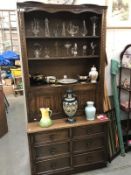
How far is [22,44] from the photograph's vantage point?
2.04 meters

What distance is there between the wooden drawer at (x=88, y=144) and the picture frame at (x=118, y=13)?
151 centimetres

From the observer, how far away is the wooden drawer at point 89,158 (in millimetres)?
2355

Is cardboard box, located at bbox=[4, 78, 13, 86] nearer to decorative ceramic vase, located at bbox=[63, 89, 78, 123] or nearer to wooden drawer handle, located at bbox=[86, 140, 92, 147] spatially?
decorative ceramic vase, located at bbox=[63, 89, 78, 123]

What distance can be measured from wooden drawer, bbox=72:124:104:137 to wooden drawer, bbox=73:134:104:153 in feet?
0.26

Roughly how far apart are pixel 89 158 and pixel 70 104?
2.51 ft

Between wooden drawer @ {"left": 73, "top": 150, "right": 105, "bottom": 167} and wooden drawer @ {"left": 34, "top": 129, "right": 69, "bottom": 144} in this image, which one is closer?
wooden drawer @ {"left": 34, "top": 129, "right": 69, "bottom": 144}

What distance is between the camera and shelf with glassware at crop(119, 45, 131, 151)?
2654mm

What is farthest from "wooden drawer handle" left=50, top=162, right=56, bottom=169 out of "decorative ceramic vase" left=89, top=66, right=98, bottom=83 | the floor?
"decorative ceramic vase" left=89, top=66, right=98, bottom=83

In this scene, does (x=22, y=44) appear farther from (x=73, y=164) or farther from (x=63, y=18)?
(x=73, y=164)

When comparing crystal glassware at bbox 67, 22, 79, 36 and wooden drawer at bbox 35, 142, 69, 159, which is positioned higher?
crystal glassware at bbox 67, 22, 79, 36

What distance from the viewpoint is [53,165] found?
2.29 m

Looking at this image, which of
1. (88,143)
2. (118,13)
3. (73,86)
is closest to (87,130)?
(88,143)

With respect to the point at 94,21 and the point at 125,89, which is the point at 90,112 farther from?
the point at 94,21

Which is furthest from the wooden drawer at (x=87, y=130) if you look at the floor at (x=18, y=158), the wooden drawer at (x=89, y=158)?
the floor at (x=18, y=158)
